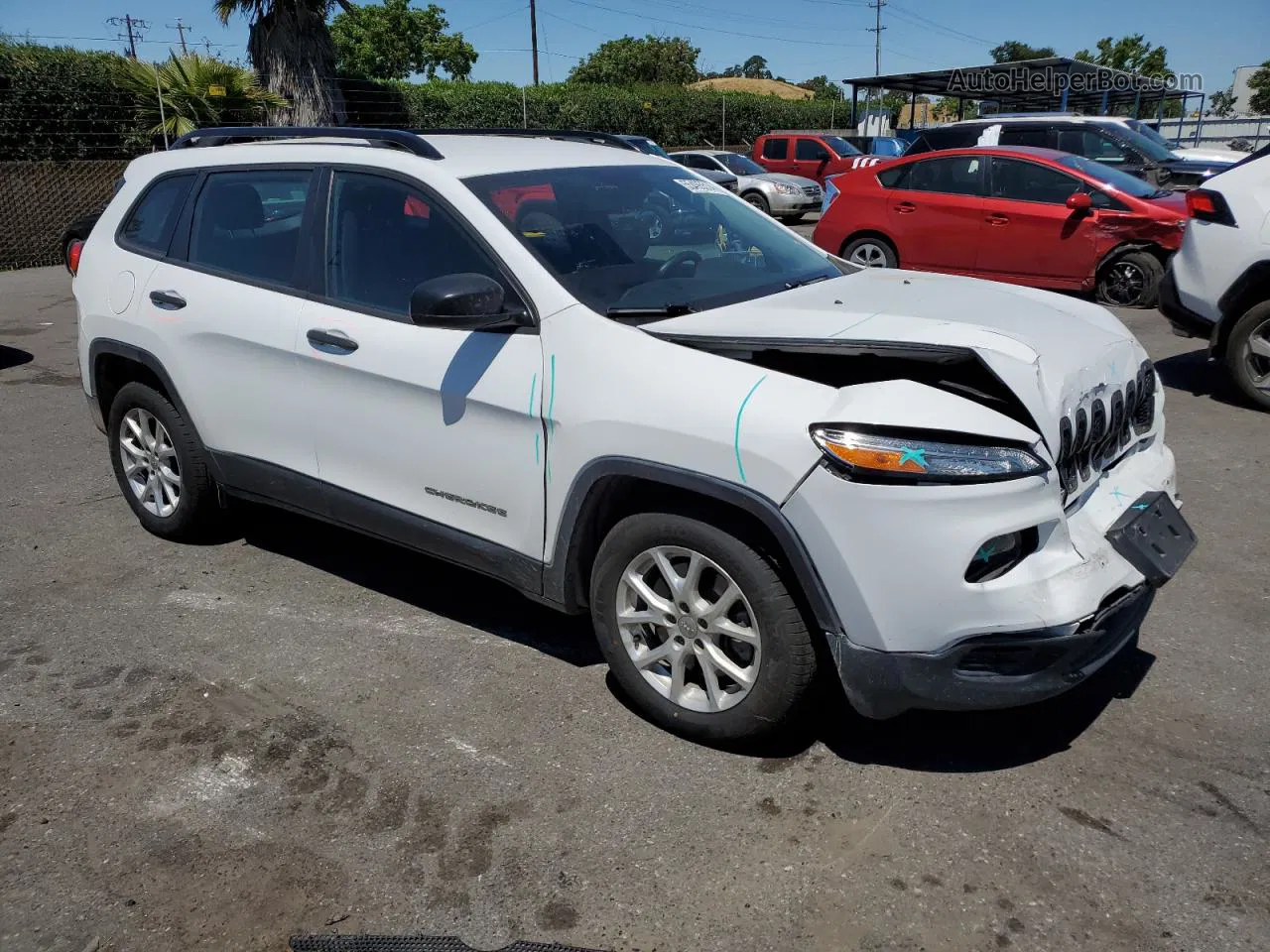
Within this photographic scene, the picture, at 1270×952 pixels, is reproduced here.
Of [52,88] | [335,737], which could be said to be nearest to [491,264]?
[335,737]

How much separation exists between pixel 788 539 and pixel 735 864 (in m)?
0.86

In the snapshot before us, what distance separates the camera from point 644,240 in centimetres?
390

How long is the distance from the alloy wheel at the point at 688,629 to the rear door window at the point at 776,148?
77.4 ft

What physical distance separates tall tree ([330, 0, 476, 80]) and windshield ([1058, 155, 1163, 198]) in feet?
247

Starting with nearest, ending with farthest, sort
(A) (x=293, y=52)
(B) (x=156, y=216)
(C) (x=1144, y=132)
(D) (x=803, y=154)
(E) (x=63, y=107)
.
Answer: (B) (x=156, y=216) < (C) (x=1144, y=132) < (E) (x=63, y=107) < (A) (x=293, y=52) < (D) (x=803, y=154)

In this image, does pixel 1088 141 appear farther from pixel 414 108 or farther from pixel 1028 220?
pixel 414 108

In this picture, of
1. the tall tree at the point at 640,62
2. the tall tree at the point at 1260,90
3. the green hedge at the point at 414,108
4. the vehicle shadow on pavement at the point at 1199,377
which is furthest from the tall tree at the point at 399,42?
the vehicle shadow on pavement at the point at 1199,377

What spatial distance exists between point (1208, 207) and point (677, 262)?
500 centimetres

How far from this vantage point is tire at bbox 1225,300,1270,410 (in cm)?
692

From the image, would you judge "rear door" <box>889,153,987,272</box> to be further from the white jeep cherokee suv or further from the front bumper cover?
the front bumper cover

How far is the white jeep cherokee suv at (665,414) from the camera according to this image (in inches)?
111

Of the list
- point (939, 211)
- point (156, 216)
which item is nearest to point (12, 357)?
point (156, 216)

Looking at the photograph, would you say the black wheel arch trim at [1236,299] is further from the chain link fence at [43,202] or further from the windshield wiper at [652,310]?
the chain link fence at [43,202]

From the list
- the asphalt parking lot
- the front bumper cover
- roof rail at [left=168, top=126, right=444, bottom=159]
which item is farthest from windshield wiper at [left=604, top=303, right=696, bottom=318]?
the asphalt parking lot
